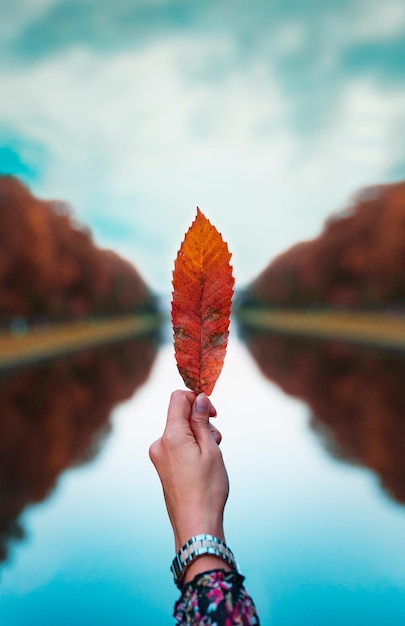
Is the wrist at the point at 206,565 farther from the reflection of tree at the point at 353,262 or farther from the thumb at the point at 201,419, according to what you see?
the reflection of tree at the point at 353,262

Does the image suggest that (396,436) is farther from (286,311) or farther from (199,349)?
(286,311)

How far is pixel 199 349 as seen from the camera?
113 centimetres

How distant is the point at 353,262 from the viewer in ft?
232

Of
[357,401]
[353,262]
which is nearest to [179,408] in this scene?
[357,401]

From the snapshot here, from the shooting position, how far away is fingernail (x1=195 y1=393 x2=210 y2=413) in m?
1.17

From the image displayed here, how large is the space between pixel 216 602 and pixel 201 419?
29cm

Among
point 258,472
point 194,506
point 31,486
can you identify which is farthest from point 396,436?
point 194,506

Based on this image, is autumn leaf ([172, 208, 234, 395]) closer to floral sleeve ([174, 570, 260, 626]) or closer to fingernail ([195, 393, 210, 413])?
fingernail ([195, 393, 210, 413])

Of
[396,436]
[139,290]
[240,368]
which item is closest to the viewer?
[396,436]

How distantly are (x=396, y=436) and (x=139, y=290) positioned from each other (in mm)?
99436

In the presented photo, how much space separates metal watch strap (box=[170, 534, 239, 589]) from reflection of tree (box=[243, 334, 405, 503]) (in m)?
5.06

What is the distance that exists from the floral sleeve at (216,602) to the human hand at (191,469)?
0.08m

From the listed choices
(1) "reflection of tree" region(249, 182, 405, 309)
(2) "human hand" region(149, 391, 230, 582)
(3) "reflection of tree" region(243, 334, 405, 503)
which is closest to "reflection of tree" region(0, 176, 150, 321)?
(3) "reflection of tree" region(243, 334, 405, 503)

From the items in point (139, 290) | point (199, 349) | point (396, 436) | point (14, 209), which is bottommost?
point (199, 349)
